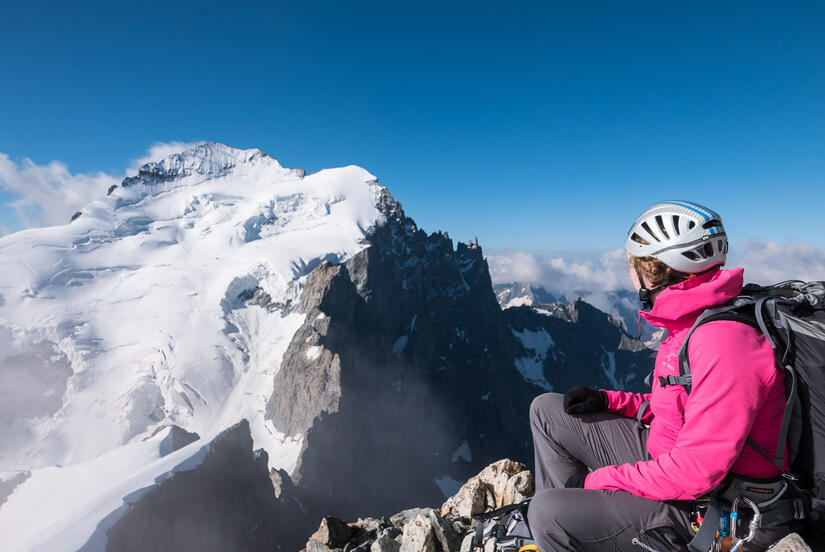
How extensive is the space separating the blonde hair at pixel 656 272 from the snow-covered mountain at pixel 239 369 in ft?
112

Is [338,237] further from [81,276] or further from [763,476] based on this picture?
[763,476]

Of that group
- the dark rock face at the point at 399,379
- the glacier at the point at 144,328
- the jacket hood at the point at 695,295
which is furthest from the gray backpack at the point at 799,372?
the dark rock face at the point at 399,379

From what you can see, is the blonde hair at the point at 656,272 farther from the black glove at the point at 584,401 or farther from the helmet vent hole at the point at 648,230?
the black glove at the point at 584,401

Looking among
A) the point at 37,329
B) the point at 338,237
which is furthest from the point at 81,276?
the point at 338,237

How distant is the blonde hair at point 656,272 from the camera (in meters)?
4.08

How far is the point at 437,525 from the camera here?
7.34 meters

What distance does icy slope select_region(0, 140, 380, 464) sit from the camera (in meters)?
85.6

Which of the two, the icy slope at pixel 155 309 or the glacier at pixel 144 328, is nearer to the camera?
the glacier at pixel 144 328

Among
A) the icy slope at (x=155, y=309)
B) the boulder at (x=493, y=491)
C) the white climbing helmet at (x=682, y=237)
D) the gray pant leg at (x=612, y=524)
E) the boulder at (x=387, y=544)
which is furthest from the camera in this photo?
the icy slope at (x=155, y=309)

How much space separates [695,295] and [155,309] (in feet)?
445

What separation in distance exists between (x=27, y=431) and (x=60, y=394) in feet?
30.0

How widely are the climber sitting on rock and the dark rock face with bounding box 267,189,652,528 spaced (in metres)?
75.2

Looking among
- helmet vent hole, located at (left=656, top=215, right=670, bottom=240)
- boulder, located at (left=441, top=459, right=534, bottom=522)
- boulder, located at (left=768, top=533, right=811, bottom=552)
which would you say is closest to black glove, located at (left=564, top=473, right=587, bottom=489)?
boulder, located at (left=768, top=533, right=811, bottom=552)

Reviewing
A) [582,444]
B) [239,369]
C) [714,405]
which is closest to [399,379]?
[239,369]
